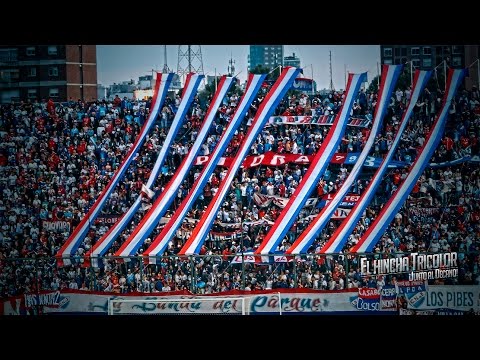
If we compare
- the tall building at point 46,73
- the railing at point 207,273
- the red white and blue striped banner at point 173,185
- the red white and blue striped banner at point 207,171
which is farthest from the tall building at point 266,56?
the railing at point 207,273

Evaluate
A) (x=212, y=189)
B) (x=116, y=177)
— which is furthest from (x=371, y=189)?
(x=116, y=177)

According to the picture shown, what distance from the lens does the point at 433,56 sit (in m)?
19.0

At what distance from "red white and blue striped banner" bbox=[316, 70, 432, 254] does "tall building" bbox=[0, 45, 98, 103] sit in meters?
4.95

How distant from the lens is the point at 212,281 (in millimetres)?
Result: 18078

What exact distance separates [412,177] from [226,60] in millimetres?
3810

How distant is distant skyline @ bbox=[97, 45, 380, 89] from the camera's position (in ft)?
60.8

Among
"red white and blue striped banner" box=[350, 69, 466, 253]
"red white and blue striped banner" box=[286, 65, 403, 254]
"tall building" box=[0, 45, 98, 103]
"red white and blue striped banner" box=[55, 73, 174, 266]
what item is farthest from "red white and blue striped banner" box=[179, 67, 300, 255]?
"tall building" box=[0, 45, 98, 103]

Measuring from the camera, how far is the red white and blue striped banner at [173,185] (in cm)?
1869

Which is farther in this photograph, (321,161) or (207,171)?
(207,171)

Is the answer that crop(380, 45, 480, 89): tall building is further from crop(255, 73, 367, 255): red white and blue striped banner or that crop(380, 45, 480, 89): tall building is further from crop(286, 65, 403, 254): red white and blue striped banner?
crop(255, 73, 367, 255): red white and blue striped banner

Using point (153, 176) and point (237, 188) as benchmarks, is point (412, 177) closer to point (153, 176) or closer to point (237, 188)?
point (237, 188)
